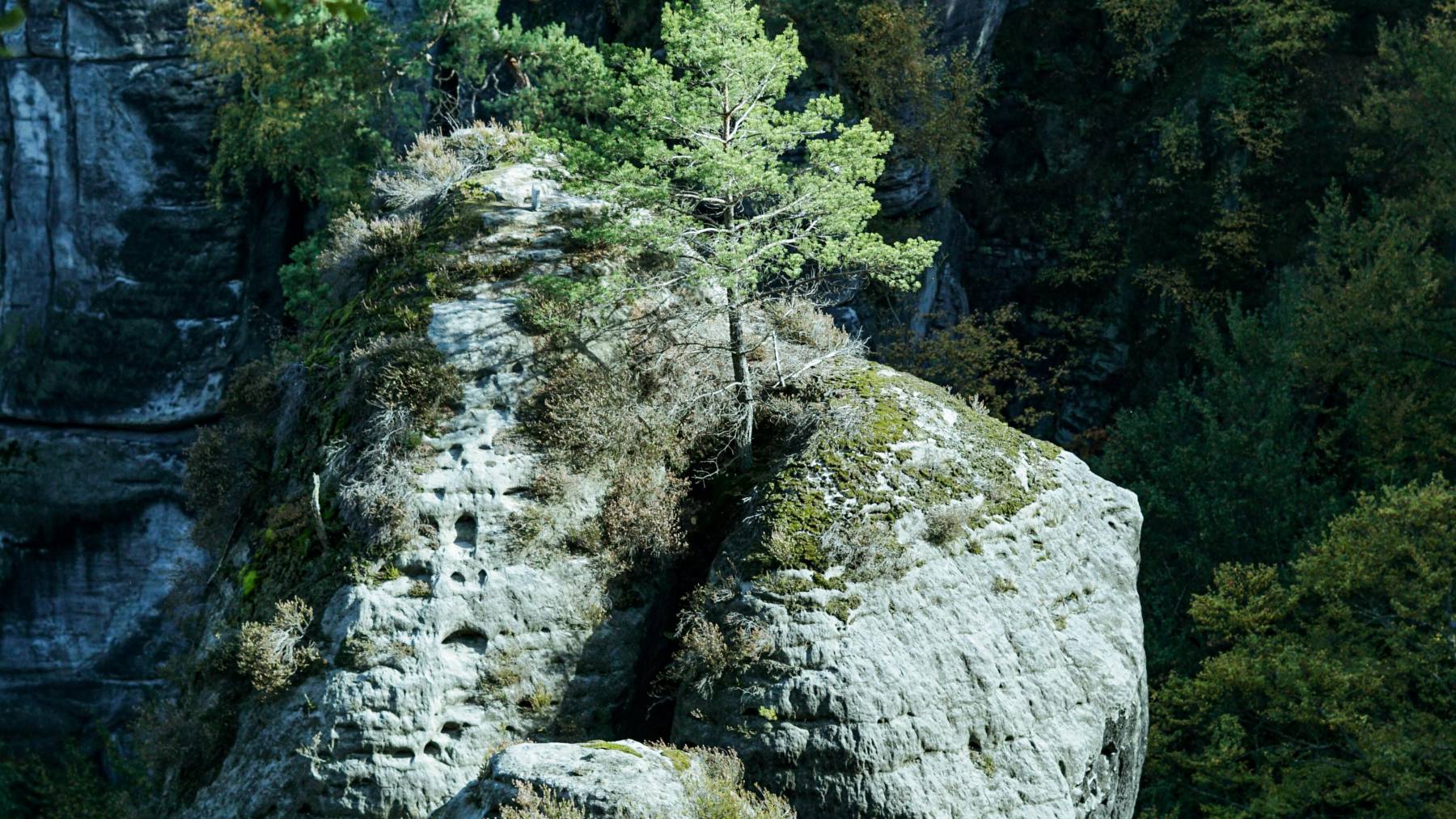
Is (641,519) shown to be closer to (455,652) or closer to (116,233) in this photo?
(455,652)

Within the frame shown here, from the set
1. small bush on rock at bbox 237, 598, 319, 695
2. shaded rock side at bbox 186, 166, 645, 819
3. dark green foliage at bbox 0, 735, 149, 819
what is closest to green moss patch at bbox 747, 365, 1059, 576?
shaded rock side at bbox 186, 166, 645, 819

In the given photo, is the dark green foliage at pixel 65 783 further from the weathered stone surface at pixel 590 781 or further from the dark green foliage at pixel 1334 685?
the dark green foliage at pixel 1334 685

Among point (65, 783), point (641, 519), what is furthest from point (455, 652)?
point (65, 783)

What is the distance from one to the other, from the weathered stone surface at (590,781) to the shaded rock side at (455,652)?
1.40 meters

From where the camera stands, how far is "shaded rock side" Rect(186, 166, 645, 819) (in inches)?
414

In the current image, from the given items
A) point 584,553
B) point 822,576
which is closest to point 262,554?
point 584,553

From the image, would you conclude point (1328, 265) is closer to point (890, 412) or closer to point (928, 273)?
point (928, 273)

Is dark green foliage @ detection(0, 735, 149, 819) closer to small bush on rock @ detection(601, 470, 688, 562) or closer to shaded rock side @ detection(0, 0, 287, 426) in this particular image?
shaded rock side @ detection(0, 0, 287, 426)

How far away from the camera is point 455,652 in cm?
1098

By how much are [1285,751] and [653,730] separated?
10930 millimetres

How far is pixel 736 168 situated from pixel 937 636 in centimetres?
451

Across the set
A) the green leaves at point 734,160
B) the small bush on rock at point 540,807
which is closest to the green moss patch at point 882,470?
the green leaves at point 734,160

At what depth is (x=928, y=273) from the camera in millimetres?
23641

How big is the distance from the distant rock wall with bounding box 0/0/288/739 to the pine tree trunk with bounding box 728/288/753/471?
14.9 m
